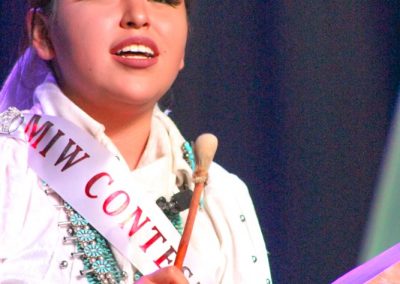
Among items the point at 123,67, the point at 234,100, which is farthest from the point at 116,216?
the point at 234,100

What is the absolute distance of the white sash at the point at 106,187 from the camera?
4.09 ft

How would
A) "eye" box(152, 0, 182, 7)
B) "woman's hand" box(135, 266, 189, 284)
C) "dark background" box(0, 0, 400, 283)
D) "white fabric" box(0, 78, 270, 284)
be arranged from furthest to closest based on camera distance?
"dark background" box(0, 0, 400, 283), "eye" box(152, 0, 182, 7), "white fabric" box(0, 78, 270, 284), "woman's hand" box(135, 266, 189, 284)

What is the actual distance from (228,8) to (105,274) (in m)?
0.68

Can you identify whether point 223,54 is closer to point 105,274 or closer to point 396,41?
point 396,41

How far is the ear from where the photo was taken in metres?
1.30

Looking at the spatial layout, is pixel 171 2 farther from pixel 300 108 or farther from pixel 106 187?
pixel 300 108

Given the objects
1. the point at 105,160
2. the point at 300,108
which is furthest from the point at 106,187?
the point at 300,108

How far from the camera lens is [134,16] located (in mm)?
1238

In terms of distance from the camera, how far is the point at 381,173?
1.77 metres

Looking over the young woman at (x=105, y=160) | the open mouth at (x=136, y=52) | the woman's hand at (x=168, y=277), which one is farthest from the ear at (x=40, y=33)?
the woman's hand at (x=168, y=277)

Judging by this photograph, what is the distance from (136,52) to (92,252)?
0.24 metres

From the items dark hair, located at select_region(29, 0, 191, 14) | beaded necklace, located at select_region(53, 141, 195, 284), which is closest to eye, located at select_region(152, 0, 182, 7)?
dark hair, located at select_region(29, 0, 191, 14)

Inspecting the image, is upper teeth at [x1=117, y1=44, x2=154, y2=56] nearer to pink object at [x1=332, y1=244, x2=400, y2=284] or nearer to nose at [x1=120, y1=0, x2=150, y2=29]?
A: nose at [x1=120, y1=0, x2=150, y2=29]

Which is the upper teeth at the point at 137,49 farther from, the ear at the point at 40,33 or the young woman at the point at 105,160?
the ear at the point at 40,33
